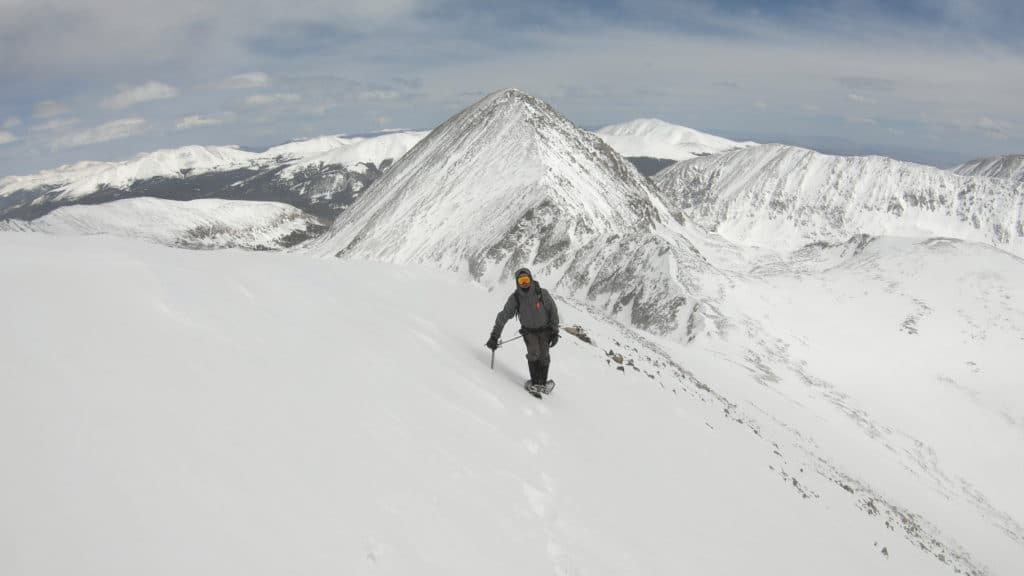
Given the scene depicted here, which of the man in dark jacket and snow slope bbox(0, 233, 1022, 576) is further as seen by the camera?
the man in dark jacket

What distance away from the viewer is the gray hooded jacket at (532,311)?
1113 centimetres

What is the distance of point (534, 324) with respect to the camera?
11125 millimetres

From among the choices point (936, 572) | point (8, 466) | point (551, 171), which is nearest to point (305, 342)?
point (8, 466)

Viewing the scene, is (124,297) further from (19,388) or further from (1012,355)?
(1012,355)

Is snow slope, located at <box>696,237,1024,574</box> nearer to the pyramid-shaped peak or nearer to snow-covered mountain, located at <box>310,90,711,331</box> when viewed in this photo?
snow-covered mountain, located at <box>310,90,711,331</box>

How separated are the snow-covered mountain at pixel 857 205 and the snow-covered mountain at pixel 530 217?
84755mm

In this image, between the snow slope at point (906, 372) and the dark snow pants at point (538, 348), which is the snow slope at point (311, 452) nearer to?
the dark snow pants at point (538, 348)

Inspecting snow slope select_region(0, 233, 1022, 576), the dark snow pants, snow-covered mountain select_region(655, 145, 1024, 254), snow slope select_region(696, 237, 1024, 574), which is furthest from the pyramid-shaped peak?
snow-covered mountain select_region(655, 145, 1024, 254)

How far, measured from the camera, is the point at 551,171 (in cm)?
8119

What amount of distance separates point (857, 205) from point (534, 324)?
7877 inches

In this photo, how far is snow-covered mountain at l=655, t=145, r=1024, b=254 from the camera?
16650 centimetres

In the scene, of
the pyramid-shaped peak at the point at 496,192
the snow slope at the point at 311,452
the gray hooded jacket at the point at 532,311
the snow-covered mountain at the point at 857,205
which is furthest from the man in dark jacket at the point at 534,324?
the snow-covered mountain at the point at 857,205

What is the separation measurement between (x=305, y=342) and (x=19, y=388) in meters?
3.90

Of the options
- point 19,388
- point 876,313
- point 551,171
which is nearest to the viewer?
point 19,388
